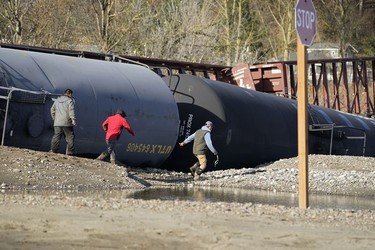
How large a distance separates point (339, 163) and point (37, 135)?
1021 cm

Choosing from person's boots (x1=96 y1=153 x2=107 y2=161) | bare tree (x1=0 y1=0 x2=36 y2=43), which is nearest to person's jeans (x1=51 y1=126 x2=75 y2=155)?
person's boots (x1=96 y1=153 x2=107 y2=161)

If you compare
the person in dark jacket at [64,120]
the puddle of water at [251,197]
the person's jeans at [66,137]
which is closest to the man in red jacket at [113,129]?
the person's jeans at [66,137]

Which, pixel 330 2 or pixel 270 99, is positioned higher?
pixel 330 2

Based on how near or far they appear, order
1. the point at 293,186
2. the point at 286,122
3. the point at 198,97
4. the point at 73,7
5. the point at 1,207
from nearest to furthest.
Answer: the point at 1,207 → the point at 293,186 → the point at 198,97 → the point at 286,122 → the point at 73,7

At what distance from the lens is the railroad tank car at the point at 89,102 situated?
19.9 m

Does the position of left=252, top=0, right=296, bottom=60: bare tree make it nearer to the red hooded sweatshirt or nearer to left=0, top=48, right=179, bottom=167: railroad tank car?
left=0, top=48, right=179, bottom=167: railroad tank car

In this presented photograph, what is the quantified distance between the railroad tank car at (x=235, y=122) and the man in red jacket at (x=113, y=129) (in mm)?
4105

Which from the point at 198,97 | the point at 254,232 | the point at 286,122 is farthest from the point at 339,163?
the point at 254,232

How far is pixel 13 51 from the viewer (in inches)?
835

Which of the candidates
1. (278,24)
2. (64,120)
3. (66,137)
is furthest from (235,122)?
(278,24)

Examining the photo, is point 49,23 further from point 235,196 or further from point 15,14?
point 235,196

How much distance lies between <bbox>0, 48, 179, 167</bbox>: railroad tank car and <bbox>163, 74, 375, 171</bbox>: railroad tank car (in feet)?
3.58

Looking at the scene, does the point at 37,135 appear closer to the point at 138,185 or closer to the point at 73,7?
the point at 138,185

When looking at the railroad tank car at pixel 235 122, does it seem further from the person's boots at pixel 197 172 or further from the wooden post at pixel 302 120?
the wooden post at pixel 302 120
